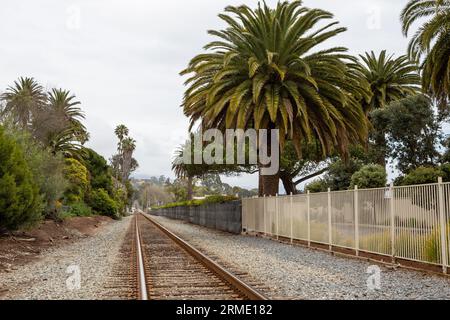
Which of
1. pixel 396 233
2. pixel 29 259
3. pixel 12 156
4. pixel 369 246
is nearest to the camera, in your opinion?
pixel 396 233

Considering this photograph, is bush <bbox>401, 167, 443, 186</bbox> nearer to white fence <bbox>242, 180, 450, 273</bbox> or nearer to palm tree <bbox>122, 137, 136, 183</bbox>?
white fence <bbox>242, 180, 450, 273</bbox>

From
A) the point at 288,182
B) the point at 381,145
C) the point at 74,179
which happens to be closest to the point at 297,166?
the point at 288,182

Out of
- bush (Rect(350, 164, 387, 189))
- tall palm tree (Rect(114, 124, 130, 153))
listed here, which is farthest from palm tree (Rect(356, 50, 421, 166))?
tall palm tree (Rect(114, 124, 130, 153))

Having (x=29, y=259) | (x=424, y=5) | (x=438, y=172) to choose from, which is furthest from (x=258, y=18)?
(x=29, y=259)

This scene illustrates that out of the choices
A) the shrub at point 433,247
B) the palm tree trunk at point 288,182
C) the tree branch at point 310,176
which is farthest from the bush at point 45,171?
the tree branch at point 310,176

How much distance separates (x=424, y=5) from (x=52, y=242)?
19.9 metres

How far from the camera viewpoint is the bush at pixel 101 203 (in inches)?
2280

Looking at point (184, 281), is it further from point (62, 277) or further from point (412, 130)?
point (412, 130)

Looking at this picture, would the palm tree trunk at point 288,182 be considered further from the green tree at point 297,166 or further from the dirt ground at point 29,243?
the dirt ground at point 29,243

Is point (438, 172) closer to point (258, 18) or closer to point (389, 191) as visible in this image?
point (258, 18)

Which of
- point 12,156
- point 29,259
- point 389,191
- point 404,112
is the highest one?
point 404,112

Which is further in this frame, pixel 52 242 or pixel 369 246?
pixel 52 242

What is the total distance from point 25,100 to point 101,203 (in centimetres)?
1568
